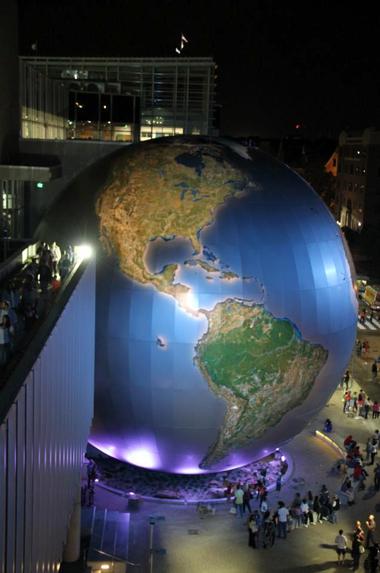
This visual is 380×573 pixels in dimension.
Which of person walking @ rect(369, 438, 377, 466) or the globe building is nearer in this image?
the globe building

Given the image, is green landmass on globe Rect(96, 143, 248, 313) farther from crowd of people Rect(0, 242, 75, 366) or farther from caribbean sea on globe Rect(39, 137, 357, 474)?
crowd of people Rect(0, 242, 75, 366)

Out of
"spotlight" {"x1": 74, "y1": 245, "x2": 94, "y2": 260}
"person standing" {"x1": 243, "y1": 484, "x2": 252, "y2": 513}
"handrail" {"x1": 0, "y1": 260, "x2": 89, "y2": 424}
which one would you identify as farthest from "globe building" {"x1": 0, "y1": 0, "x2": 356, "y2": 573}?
"handrail" {"x1": 0, "y1": 260, "x2": 89, "y2": 424}

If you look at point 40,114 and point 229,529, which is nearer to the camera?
point 229,529

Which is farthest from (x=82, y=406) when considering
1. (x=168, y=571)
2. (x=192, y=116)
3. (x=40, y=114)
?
(x=192, y=116)

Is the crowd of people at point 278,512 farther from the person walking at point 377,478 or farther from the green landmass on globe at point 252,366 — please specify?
the green landmass on globe at point 252,366

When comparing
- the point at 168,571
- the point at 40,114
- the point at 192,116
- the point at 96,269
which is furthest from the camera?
the point at 192,116

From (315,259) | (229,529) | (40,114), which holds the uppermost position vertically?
(40,114)

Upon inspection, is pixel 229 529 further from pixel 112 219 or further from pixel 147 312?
pixel 112 219
